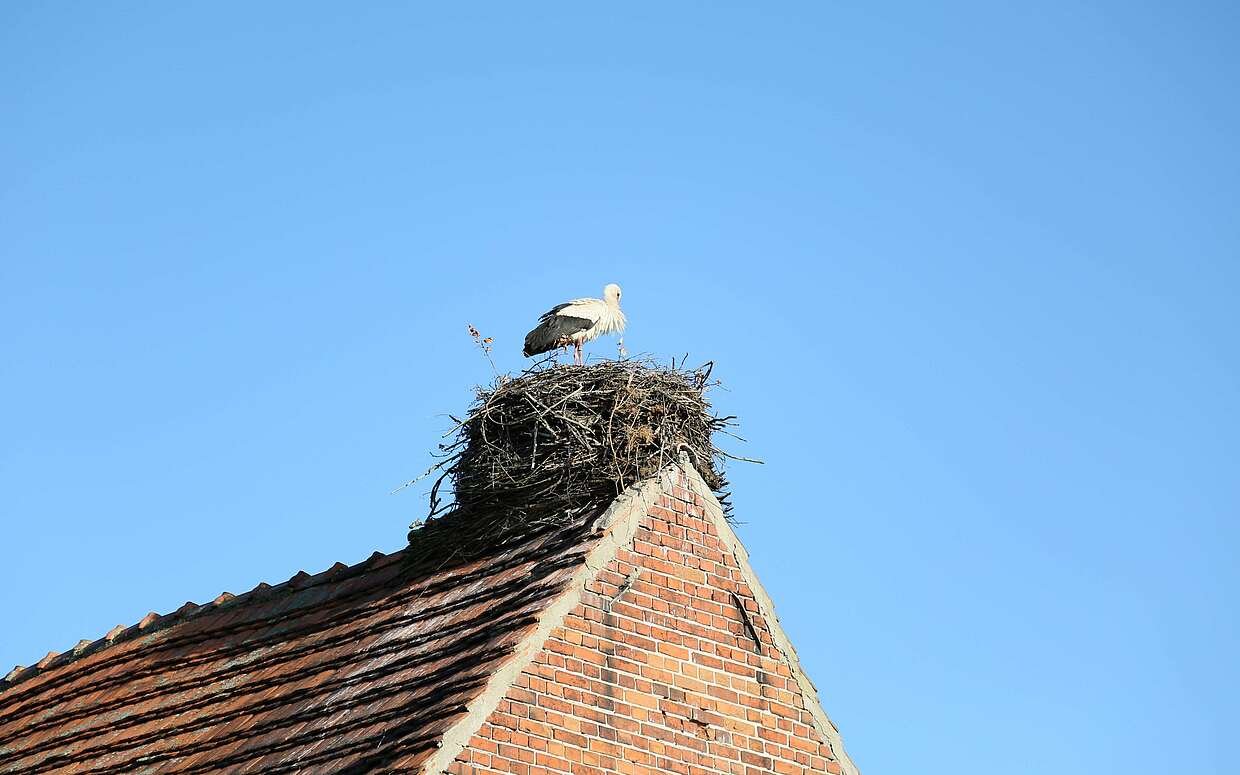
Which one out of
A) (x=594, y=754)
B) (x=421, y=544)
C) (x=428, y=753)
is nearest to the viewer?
(x=428, y=753)

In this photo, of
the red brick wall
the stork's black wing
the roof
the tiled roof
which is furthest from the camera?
the stork's black wing

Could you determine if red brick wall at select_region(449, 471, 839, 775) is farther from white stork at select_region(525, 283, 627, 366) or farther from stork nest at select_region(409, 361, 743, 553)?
white stork at select_region(525, 283, 627, 366)

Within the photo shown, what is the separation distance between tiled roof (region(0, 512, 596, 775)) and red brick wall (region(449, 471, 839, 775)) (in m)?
0.29

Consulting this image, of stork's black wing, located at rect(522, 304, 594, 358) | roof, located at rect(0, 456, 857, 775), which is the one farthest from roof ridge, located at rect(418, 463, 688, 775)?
stork's black wing, located at rect(522, 304, 594, 358)

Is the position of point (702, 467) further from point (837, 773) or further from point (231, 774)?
point (231, 774)

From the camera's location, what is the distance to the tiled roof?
35.9 feet

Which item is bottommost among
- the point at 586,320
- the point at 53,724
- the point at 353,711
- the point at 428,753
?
the point at 428,753

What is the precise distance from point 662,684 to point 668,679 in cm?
6

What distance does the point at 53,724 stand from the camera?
14.9 metres

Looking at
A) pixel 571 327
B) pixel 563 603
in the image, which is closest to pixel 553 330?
pixel 571 327

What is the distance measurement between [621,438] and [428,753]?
122 inches

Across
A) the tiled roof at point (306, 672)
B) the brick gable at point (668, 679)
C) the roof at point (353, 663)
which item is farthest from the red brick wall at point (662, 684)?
the tiled roof at point (306, 672)

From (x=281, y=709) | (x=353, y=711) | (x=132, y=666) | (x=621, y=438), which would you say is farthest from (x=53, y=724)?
(x=621, y=438)

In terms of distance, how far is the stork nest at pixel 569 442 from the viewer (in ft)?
40.4
